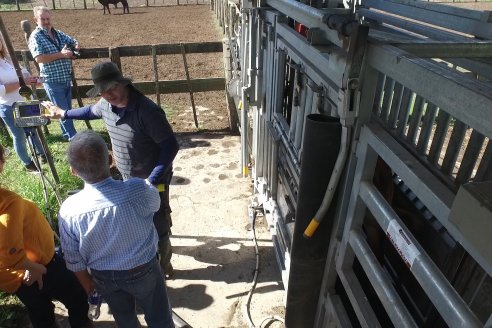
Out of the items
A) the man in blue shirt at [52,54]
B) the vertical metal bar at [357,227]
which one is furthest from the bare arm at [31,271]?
the man in blue shirt at [52,54]

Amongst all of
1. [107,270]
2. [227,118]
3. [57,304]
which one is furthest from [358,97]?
[227,118]

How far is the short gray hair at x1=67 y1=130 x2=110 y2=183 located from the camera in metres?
1.95

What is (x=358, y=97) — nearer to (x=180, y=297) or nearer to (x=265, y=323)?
(x=265, y=323)

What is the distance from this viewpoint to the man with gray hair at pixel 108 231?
2016 mm

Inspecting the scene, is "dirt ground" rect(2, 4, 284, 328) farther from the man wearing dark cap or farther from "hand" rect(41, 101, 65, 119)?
"hand" rect(41, 101, 65, 119)

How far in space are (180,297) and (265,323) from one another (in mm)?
838

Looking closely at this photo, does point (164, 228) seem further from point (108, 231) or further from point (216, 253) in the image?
point (108, 231)

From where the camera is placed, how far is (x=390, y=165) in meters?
1.45

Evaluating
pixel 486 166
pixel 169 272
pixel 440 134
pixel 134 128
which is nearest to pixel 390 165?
pixel 440 134

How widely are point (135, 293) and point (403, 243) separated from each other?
1747mm

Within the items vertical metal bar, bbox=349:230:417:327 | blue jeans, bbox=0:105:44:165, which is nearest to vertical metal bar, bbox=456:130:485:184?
vertical metal bar, bbox=349:230:417:327

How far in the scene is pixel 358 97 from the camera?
156cm

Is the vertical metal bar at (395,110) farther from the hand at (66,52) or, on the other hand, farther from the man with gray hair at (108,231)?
the hand at (66,52)

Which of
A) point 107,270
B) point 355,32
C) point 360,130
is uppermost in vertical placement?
point 355,32
